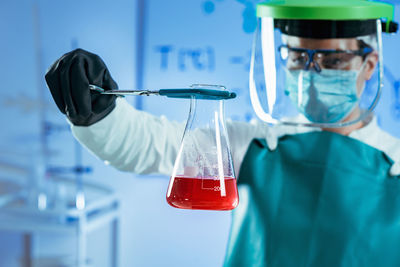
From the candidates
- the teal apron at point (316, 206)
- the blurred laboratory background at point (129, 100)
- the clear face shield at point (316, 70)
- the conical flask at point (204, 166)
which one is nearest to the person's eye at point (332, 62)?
the clear face shield at point (316, 70)

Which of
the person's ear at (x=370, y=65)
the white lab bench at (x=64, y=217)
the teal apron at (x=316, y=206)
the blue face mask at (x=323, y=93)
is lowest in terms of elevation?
the white lab bench at (x=64, y=217)

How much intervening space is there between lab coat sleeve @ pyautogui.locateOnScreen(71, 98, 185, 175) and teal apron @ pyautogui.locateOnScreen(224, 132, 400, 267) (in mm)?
255

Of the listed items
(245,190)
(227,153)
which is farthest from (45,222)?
(227,153)

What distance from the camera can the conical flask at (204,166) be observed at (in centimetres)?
106

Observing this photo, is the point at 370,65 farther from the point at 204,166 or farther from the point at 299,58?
the point at 204,166

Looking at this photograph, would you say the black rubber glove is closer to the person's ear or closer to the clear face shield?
the clear face shield

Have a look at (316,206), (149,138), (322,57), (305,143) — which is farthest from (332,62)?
(149,138)

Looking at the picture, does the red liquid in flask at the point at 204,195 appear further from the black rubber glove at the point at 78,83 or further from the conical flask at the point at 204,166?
the black rubber glove at the point at 78,83

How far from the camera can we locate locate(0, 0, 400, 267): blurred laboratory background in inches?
107

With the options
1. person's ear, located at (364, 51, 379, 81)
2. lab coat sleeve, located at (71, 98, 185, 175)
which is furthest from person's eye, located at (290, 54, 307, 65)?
lab coat sleeve, located at (71, 98, 185, 175)

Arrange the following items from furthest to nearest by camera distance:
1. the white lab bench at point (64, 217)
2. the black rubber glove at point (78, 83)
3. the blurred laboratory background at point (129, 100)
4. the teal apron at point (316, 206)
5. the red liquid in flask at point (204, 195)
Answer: the blurred laboratory background at point (129, 100) < the white lab bench at point (64, 217) < the teal apron at point (316, 206) < the black rubber glove at point (78, 83) < the red liquid in flask at point (204, 195)

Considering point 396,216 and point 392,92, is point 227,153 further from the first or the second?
point 392,92

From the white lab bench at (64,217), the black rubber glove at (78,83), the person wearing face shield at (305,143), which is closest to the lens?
the black rubber glove at (78,83)

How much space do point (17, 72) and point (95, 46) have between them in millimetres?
469
